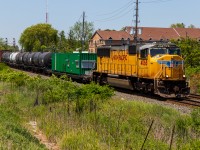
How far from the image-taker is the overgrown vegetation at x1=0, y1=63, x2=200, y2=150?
33.4 feet

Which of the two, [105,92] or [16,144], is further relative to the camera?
[105,92]

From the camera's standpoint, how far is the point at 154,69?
73.8 feet

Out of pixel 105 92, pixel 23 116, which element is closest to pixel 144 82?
pixel 105 92

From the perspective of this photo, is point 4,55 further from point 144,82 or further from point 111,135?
point 111,135

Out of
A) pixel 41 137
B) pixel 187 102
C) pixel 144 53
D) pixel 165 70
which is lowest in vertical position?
pixel 41 137

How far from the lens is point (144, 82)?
23.8 m

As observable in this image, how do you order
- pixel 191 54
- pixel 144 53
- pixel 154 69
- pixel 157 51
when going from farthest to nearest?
pixel 191 54 → pixel 144 53 → pixel 157 51 → pixel 154 69

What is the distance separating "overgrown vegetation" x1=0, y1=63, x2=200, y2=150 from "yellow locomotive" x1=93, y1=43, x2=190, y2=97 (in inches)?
147

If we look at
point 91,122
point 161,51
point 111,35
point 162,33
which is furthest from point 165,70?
point 162,33

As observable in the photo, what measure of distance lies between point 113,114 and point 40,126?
2744mm

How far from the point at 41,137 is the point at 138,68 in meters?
12.0

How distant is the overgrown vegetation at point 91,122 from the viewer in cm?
1017

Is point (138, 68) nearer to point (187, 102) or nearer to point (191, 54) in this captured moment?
point (187, 102)

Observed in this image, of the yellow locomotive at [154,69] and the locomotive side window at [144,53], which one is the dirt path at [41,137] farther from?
the locomotive side window at [144,53]
